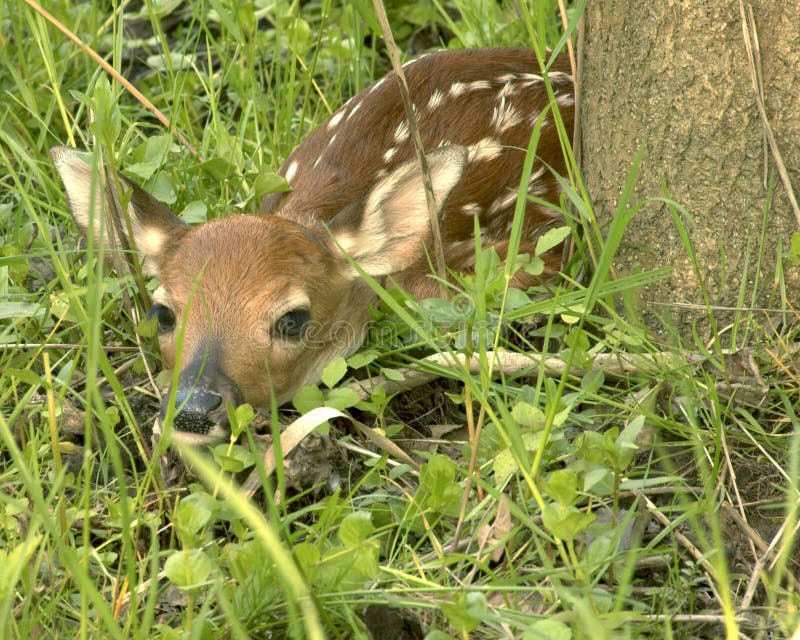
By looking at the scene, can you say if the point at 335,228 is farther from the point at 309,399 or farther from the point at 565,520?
the point at 565,520

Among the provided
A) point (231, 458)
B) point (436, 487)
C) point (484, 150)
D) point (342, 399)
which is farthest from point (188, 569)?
point (484, 150)

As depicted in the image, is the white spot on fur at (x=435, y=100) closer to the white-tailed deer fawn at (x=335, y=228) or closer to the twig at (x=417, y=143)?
the white-tailed deer fawn at (x=335, y=228)

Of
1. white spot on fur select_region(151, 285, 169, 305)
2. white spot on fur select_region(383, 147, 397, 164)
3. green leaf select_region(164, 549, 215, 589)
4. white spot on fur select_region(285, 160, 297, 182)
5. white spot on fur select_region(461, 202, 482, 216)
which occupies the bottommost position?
white spot on fur select_region(461, 202, 482, 216)

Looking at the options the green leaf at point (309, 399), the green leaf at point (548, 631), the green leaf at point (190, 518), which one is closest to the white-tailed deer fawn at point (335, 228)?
the green leaf at point (309, 399)

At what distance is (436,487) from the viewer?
2.27 meters

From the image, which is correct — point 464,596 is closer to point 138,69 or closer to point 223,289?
point 223,289

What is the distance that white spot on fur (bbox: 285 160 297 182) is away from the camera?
3.68 metres

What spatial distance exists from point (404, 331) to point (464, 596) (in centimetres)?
134

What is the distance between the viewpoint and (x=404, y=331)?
10.3 ft

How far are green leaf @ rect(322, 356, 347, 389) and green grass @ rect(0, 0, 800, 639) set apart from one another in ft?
0.20

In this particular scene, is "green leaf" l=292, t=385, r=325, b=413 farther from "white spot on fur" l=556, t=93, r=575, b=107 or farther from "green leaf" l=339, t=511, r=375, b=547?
"white spot on fur" l=556, t=93, r=575, b=107

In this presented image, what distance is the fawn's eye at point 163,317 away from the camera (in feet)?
9.74

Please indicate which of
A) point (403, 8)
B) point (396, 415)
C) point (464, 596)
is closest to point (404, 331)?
point (396, 415)

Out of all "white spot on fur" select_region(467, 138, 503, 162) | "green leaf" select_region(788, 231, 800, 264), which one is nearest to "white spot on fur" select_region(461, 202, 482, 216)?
"white spot on fur" select_region(467, 138, 503, 162)
